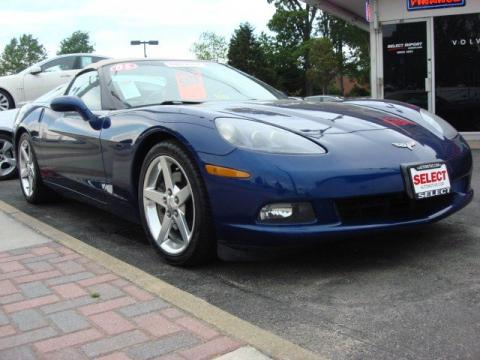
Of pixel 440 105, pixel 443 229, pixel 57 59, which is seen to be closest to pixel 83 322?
pixel 443 229

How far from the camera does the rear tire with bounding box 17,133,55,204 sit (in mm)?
5344

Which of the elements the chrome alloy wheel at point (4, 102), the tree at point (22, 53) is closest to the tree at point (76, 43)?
the tree at point (22, 53)

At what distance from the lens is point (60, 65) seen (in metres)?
12.3

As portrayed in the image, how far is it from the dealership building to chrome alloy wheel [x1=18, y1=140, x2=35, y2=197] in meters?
6.78

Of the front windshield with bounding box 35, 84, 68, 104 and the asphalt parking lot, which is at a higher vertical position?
the front windshield with bounding box 35, 84, 68, 104

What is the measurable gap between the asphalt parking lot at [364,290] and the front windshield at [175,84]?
3.30 ft

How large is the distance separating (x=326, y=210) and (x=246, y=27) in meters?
49.6

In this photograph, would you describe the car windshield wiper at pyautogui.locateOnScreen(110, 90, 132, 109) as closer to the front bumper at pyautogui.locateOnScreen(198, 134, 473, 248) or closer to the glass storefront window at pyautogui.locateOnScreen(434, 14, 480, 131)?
the front bumper at pyautogui.locateOnScreen(198, 134, 473, 248)

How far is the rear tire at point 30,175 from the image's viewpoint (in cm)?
534

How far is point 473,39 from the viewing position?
9711 millimetres

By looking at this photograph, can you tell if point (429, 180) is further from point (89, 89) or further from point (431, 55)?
point (431, 55)

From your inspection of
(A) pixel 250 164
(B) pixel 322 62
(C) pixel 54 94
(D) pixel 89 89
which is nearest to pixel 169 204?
(A) pixel 250 164

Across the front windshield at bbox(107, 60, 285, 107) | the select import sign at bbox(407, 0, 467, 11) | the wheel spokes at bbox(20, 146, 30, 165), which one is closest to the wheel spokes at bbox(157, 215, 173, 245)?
the front windshield at bbox(107, 60, 285, 107)

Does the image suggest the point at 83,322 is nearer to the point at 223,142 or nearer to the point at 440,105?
the point at 223,142
